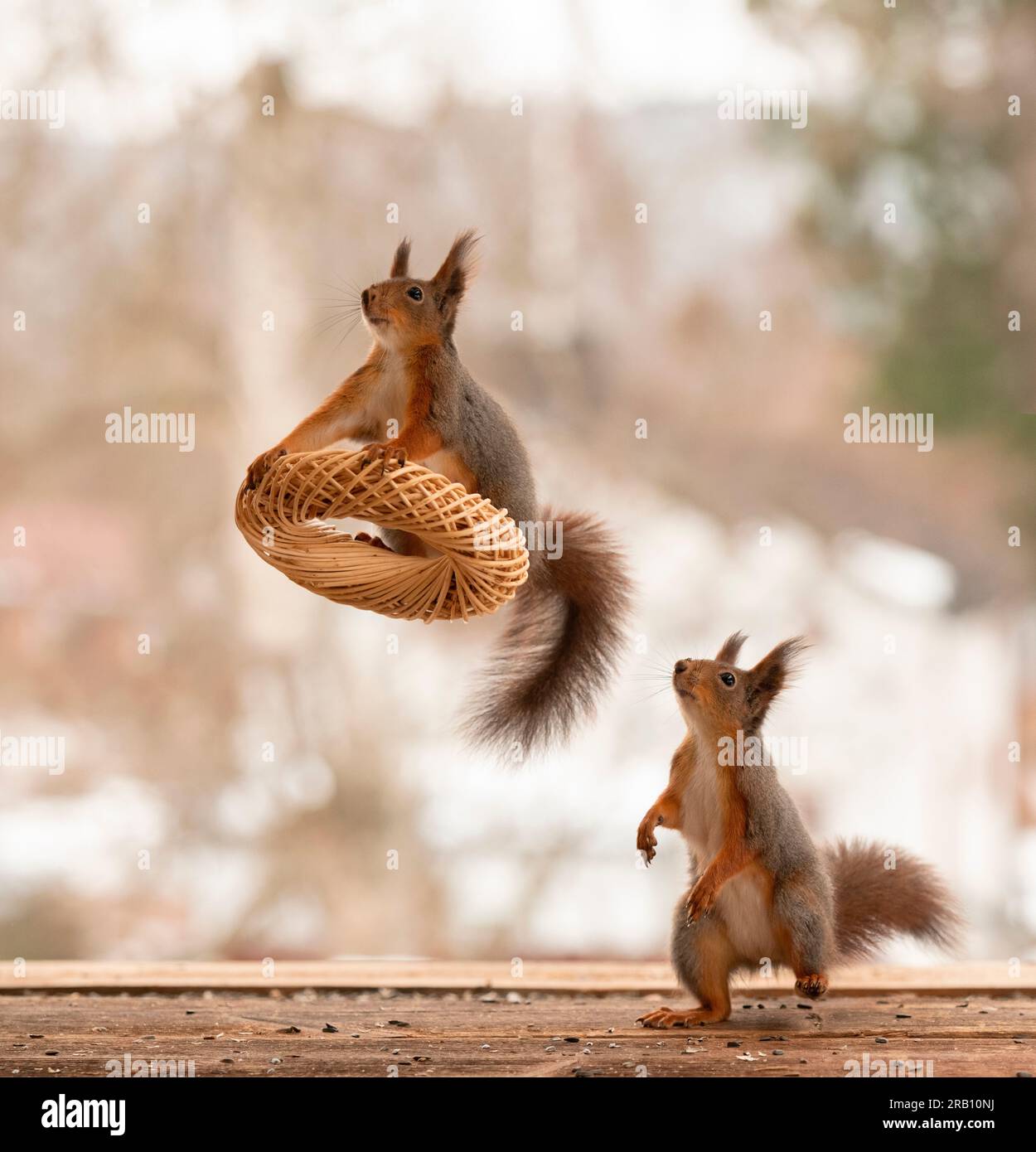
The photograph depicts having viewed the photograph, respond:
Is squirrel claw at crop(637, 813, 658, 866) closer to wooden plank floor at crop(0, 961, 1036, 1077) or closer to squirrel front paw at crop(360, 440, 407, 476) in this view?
wooden plank floor at crop(0, 961, 1036, 1077)

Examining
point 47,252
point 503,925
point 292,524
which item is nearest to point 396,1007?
point 292,524

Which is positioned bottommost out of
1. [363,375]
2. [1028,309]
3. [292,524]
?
[292,524]

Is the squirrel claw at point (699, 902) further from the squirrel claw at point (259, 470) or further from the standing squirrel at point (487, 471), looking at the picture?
the squirrel claw at point (259, 470)

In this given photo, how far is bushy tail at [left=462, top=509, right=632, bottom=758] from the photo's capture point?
185cm

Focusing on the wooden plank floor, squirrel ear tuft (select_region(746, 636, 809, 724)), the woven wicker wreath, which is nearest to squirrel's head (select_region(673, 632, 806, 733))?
squirrel ear tuft (select_region(746, 636, 809, 724))

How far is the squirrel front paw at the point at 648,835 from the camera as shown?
1.70 metres

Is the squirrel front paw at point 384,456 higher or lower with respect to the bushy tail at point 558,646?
higher

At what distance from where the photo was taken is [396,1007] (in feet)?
6.19

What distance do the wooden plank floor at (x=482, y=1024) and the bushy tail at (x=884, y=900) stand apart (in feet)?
0.30

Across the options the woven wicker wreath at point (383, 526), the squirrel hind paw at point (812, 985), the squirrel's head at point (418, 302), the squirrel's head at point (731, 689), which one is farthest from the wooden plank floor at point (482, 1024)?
the squirrel's head at point (418, 302)

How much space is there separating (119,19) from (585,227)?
144 cm

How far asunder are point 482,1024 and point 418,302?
90cm

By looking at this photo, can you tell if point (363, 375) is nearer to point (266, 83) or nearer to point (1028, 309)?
point (266, 83)

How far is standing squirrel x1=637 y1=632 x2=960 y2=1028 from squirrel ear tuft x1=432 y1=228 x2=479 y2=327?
53 cm
